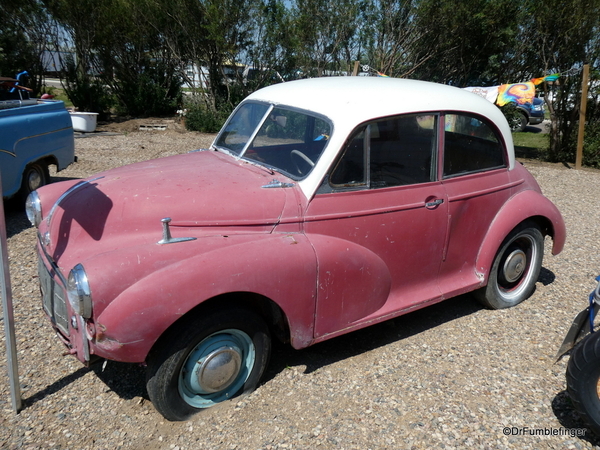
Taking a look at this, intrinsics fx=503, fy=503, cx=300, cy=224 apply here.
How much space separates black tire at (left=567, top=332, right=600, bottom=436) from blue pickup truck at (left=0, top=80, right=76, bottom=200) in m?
5.70

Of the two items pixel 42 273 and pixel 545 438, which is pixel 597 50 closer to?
pixel 545 438

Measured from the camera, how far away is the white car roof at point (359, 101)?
3293 mm

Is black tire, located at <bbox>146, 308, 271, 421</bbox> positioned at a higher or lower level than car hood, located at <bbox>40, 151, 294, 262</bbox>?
lower

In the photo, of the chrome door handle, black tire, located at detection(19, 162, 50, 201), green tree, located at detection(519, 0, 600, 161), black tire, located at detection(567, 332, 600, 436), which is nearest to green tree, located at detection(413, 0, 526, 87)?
green tree, located at detection(519, 0, 600, 161)

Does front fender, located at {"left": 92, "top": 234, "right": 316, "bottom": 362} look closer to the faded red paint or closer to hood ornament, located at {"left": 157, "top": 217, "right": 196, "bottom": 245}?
the faded red paint

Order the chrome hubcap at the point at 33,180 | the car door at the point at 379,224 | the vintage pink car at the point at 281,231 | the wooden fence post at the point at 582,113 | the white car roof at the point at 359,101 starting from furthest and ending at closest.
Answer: the wooden fence post at the point at 582,113
the chrome hubcap at the point at 33,180
the white car roof at the point at 359,101
the car door at the point at 379,224
the vintage pink car at the point at 281,231

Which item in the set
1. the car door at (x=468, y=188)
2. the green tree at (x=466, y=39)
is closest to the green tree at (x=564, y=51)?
the green tree at (x=466, y=39)

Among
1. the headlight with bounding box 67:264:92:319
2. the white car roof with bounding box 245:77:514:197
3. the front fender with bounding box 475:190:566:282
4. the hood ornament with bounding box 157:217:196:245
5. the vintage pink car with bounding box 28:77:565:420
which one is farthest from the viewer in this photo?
the front fender with bounding box 475:190:566:282

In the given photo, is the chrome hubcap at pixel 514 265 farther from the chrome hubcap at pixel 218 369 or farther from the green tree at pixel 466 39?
the green tree at pixel 466 39

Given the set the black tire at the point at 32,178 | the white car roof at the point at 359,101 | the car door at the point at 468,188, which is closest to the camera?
the white car roof at the point at 359,101

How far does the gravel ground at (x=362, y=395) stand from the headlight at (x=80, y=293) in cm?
81

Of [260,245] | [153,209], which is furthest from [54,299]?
[260,245]

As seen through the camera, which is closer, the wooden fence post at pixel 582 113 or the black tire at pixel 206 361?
the black tire at pixel 206 361

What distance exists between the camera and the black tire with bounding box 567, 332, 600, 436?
2689 mm
